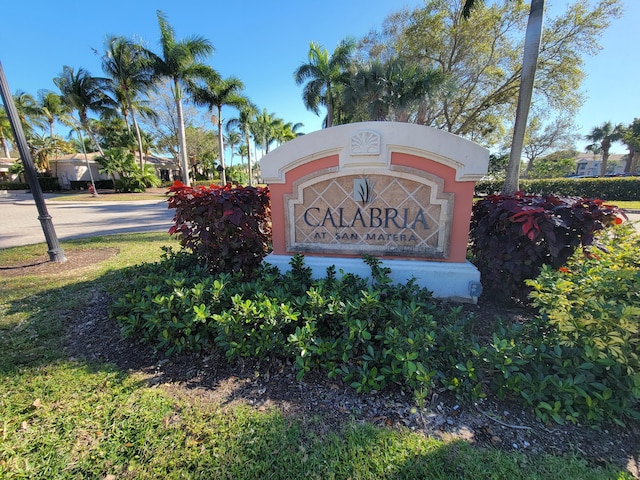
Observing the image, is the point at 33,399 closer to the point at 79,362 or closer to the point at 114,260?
the point at 79,362

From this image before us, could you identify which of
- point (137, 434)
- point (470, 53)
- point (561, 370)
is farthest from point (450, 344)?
point (470, 53)

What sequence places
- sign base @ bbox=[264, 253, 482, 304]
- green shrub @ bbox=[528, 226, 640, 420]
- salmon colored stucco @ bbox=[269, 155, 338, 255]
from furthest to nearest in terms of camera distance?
salmon colored stucco @ bbox=[269, 155, 338, 255]
sign base @ bbox=[264, 253, 482, 304]
green shrub @ bbox=[528, 226, 640, 420]

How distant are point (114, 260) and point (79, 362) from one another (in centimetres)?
353

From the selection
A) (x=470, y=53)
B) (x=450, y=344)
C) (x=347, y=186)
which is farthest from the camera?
(x=470, y=53)

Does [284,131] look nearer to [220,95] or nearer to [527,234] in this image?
[220,95]

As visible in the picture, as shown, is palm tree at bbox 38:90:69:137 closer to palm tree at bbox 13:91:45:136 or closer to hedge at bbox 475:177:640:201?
palm tree at bbox 13:91:45:136

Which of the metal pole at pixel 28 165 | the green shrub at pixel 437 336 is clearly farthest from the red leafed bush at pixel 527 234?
the metal pole at pixel 28 165

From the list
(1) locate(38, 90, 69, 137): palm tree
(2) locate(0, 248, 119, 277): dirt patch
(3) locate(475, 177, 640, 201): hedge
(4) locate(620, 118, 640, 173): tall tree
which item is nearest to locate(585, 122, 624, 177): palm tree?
(4) locate(620, 118, 640, 173): tall tree

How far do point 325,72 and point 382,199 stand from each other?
66.8 feet

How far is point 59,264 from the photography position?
516cm

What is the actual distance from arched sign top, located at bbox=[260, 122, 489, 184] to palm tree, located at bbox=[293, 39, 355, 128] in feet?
65.4

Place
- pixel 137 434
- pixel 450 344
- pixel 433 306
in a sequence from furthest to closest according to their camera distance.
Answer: pixel 433 306
pixel 450 344
pixel 137 434

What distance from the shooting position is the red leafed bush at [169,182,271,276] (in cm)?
353

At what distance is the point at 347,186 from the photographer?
11.6 feet
